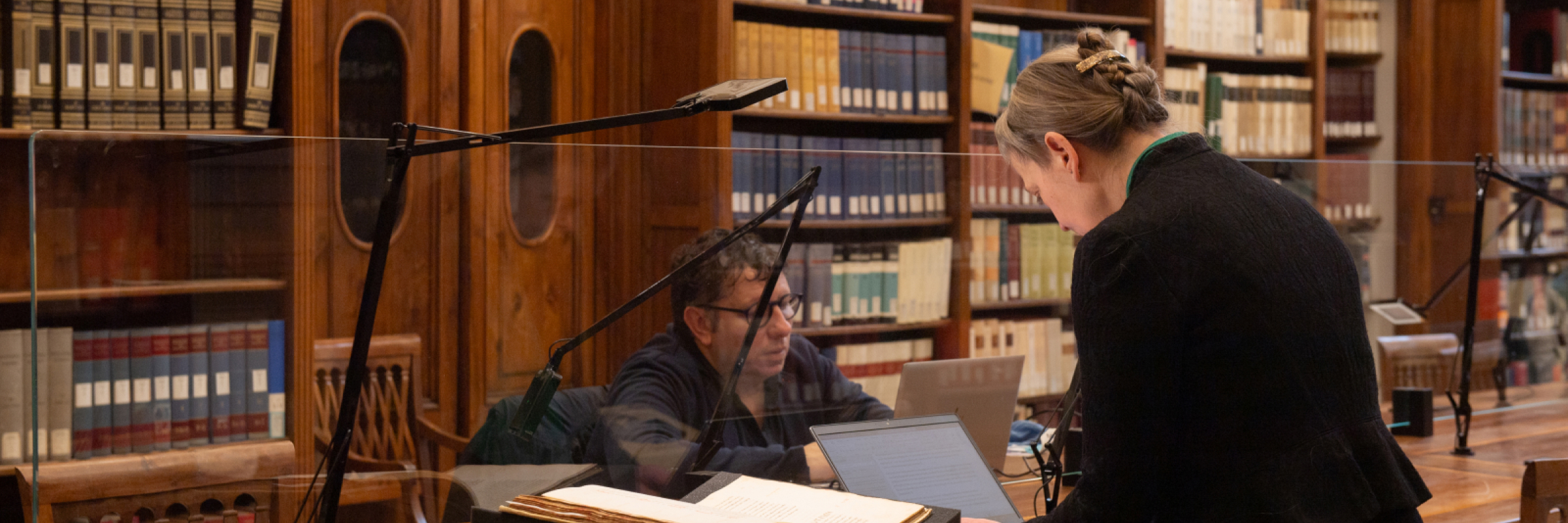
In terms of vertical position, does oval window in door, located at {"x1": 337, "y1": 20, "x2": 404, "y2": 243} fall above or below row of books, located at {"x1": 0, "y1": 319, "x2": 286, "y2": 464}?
above

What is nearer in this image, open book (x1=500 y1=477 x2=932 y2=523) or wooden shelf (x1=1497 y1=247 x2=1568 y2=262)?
open book (x1=500 y1=477 x2=932 y2=523)

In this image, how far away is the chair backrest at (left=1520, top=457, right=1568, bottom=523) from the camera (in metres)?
1.59

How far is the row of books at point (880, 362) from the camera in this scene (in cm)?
181

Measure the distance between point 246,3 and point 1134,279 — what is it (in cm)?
216

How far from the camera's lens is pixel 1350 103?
14.4 ft

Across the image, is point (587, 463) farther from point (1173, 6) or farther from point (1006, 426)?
point (1173, 6)

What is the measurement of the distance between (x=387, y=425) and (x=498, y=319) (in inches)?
7.7

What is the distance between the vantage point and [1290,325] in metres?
1.09

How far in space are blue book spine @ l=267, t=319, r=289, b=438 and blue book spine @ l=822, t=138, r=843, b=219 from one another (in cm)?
77

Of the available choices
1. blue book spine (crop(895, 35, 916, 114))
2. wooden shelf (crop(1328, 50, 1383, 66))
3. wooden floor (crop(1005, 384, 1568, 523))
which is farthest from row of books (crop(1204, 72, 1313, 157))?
wooden floor (crop(1005, 384, 1568, 523))

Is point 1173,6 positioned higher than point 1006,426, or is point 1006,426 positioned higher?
point 1173,6

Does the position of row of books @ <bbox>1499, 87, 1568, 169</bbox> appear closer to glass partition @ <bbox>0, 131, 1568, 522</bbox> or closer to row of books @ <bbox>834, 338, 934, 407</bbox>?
glass partition @ <bbox>0, 131, 1568, 522</bbox>

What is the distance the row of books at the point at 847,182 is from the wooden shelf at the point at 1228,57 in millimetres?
2227

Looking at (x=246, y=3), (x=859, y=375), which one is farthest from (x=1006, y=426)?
(x=246, y=3)
